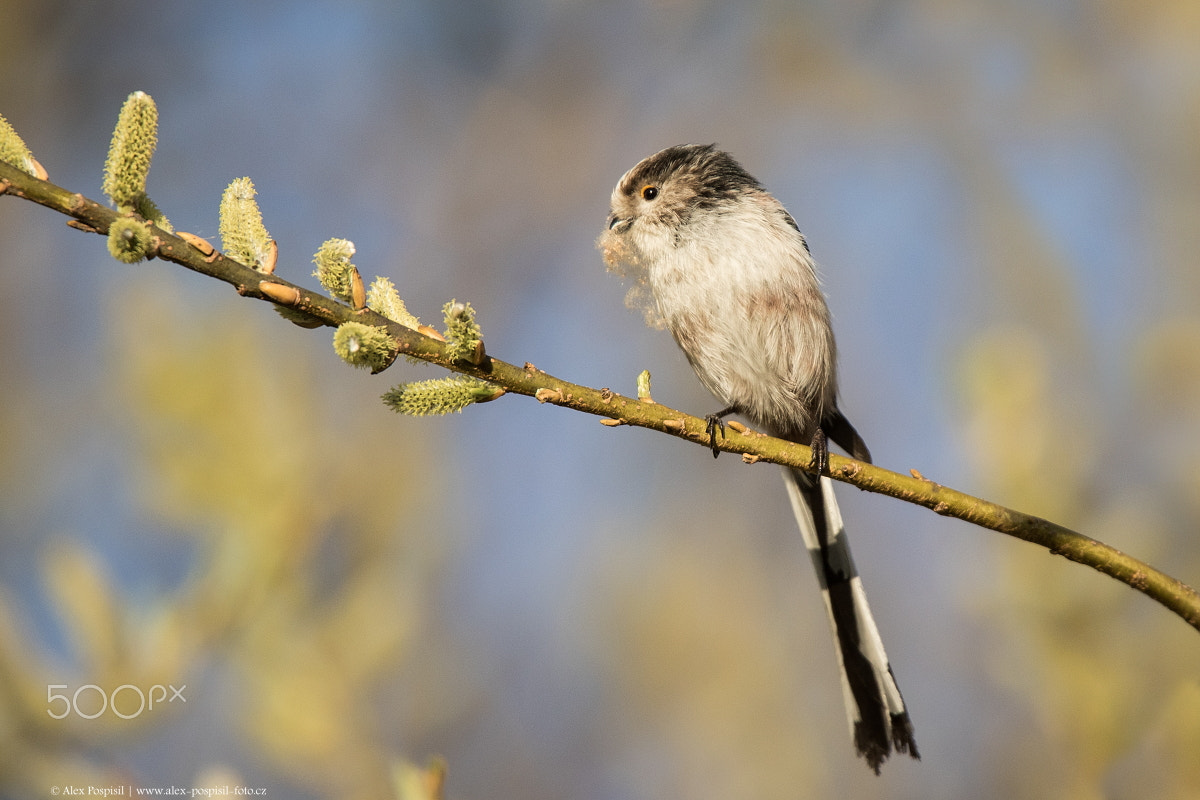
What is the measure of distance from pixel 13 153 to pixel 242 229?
0.92 feet

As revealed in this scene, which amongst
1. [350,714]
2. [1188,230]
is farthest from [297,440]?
[1188,230]

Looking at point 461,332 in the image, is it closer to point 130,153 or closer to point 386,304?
point 386,304

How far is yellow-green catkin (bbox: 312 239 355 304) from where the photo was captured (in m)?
1.25

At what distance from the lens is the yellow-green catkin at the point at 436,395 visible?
1.32 m

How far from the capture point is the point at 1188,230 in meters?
5.25

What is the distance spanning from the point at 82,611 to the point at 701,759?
3281 millimetres

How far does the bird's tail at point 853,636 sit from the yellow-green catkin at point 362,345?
181cm

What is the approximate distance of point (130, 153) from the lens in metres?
1.14

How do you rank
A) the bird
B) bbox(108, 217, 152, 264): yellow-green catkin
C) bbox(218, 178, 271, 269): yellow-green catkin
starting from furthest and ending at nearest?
the bird
bbox(218, 178, 271, 269): yellow-green catkin
bbox(108, 217, 152, 264): yellow-green catkin

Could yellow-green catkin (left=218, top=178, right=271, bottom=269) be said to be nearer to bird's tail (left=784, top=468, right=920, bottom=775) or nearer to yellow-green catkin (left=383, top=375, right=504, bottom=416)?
yellow-green catkin (left=383, top=375, right=504, bottom=416)

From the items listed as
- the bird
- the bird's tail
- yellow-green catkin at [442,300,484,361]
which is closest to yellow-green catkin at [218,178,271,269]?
yellow-green catkin at [442,300,484,361]

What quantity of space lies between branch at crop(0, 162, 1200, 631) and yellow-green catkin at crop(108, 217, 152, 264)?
25mm

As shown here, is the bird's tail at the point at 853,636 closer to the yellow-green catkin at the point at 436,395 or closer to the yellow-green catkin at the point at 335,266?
the yellow-green catkin at the point at 436,395

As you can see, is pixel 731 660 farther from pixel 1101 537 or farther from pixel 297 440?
pixel 297 440
